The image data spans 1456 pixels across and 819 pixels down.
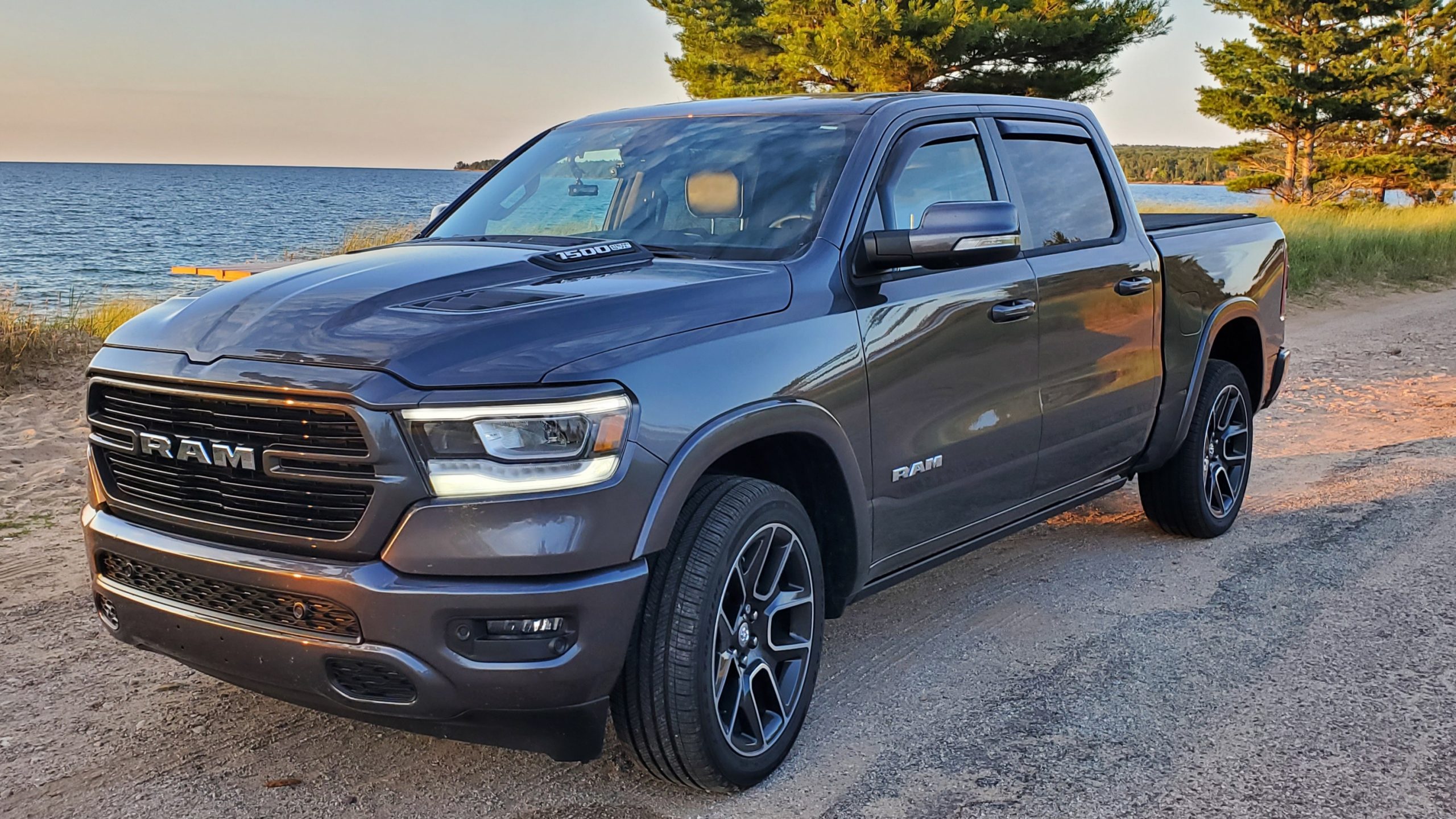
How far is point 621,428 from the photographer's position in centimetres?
279

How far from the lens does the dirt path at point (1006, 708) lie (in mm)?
3207

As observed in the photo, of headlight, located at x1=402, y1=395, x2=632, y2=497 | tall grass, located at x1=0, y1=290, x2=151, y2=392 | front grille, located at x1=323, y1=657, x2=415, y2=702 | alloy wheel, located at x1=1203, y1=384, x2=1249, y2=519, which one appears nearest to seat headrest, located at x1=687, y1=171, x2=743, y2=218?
headlight, located at x1=402, y1=395, x2=632, y2=497

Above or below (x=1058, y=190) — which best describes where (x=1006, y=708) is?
below

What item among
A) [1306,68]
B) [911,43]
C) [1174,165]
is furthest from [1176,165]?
[911,43]

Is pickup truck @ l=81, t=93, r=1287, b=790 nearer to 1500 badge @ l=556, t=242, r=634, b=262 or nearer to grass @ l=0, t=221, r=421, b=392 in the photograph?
1500 badge @ l=556, t=242, r=634, b=262

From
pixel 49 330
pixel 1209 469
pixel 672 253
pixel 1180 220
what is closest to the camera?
pixel 672 253

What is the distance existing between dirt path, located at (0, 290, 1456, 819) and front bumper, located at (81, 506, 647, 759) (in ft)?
1.37

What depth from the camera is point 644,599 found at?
117 inches

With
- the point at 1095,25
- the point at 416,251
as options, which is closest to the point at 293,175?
the point at 1095,25

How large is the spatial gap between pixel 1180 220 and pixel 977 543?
2.67 m

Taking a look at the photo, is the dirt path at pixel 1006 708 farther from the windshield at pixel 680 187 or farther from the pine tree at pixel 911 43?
the pine tree at pixel 911 43

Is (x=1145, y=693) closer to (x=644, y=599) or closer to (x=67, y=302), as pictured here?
(x=644, y=599)

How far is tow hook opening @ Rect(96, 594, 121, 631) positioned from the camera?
3162 millimetres

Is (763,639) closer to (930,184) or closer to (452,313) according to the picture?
(452,313)
